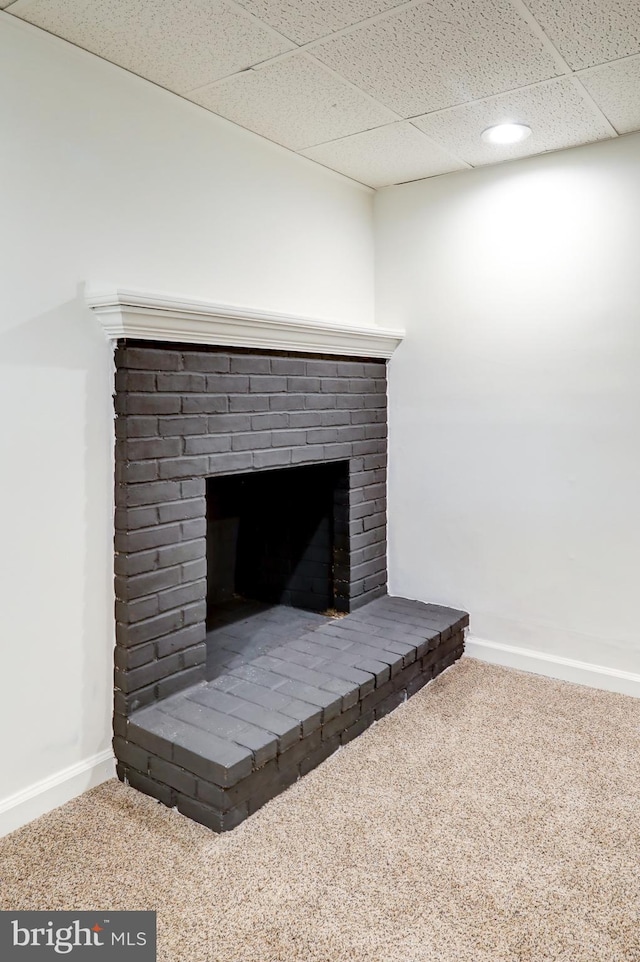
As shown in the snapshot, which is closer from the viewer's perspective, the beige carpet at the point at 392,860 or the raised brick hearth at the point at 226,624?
the beige carpet at the point at 392,860

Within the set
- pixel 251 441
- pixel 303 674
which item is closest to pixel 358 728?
pixel 303 674

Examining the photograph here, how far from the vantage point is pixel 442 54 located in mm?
1897

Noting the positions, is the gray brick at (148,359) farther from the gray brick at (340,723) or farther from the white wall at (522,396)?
the white wall at (522,396)

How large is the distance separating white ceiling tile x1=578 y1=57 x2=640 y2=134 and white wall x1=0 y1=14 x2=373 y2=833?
1258 millimetres

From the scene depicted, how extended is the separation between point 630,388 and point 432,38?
145 centimetres

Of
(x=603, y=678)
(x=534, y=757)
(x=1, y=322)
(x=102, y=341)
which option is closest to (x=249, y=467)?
(x=102, y=341)

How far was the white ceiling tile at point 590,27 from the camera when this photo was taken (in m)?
1.67

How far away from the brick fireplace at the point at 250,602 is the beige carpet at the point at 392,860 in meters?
0.13

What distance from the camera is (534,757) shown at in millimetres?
2158

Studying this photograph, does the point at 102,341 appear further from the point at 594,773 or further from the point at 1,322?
the point at 594,773

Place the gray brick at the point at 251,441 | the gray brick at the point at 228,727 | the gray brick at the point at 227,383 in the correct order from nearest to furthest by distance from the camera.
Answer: the gray brick at the point at 228,727
the gray brick at the point at 227,383
the gray brick at the point at 251,441

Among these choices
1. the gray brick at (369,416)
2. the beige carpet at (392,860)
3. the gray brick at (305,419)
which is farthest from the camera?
the gray brick at (369,416)

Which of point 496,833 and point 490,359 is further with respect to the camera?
point 490,359

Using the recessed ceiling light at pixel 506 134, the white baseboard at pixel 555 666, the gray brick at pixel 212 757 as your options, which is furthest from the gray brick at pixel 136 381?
the white baseboard at pixel 555 666
